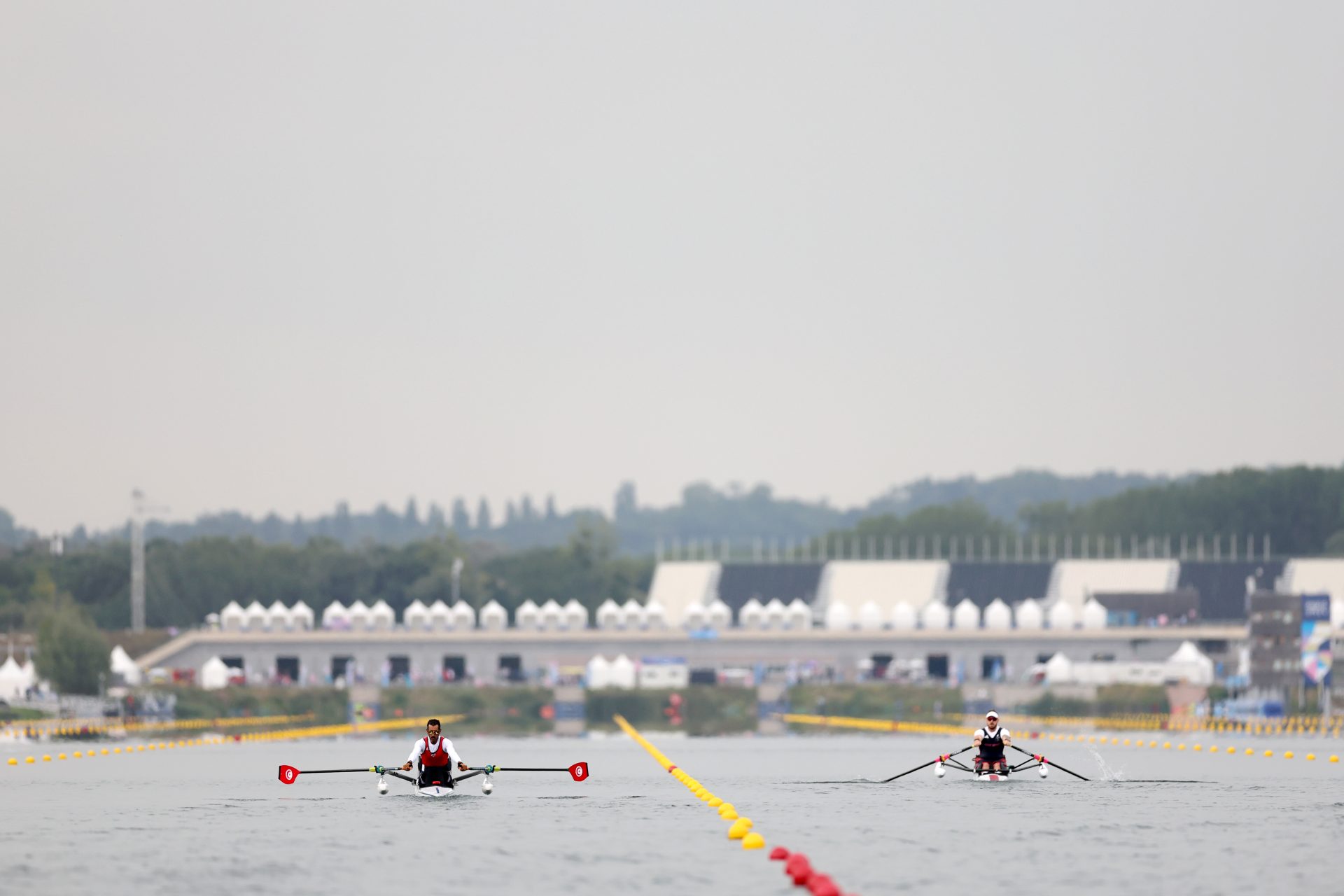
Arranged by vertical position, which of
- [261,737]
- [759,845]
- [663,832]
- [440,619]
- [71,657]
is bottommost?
[261,737]

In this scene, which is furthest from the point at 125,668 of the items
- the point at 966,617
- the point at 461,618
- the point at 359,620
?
the point at 966,617

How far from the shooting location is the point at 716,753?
93312 mm

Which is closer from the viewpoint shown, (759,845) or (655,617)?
(759,845)

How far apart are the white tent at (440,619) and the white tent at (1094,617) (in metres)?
51.4

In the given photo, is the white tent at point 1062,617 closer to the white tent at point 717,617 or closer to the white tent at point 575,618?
the white tent at point 717,617

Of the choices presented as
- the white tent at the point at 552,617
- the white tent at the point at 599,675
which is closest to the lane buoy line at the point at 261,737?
the white tent at the point at 599,675

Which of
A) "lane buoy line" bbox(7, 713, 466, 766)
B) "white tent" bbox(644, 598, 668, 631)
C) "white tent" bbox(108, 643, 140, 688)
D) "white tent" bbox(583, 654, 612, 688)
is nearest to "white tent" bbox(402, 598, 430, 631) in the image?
"white tent" bbox(644, 598, 668, 631)

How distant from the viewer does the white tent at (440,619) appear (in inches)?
7603

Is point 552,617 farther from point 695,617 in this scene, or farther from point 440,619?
point 695,617

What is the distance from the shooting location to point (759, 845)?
40.3 metres

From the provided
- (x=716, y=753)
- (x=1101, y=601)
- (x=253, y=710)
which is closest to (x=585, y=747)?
(x=716, y=753)

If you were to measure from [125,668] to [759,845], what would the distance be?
128 m

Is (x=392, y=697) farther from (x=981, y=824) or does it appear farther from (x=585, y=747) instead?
(x=981, y=824)

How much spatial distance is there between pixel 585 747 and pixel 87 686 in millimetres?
55113
